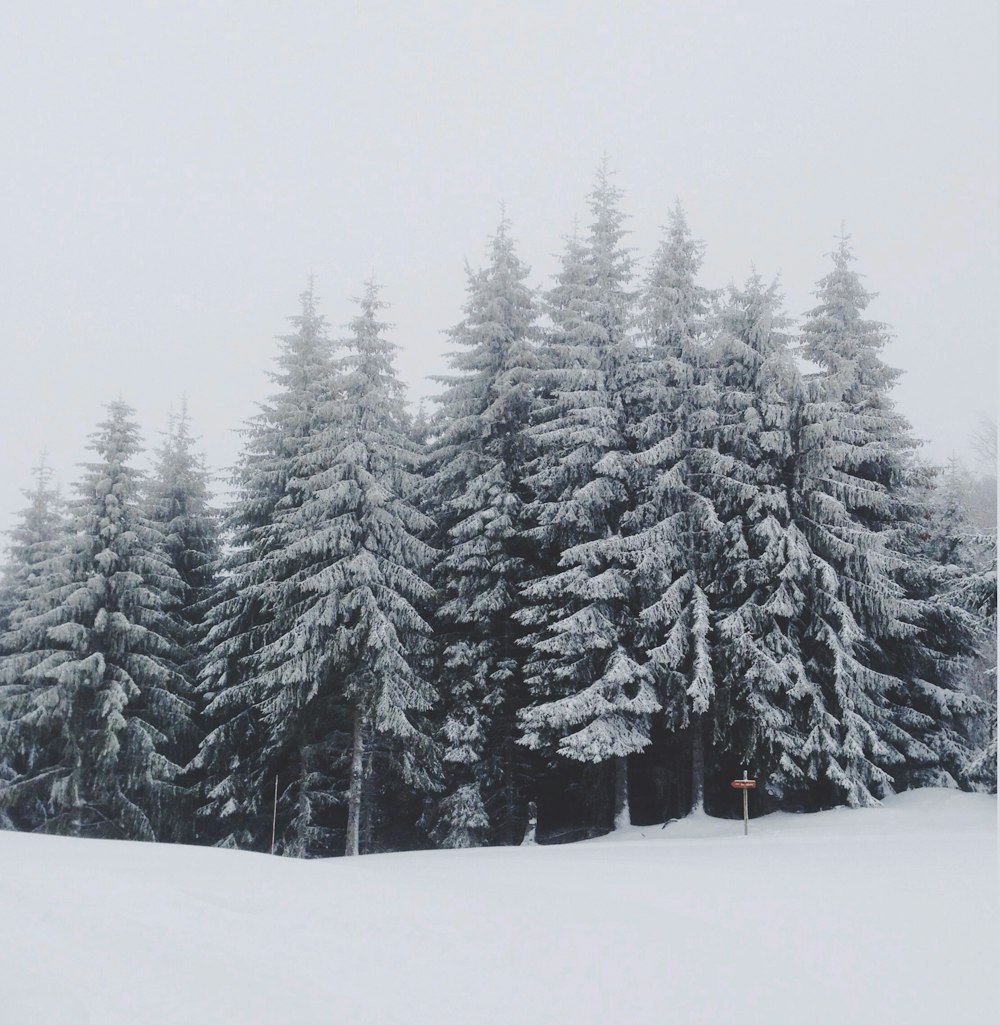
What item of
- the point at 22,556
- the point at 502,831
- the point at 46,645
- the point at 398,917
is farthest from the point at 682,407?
the point at 22,556

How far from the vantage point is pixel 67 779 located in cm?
2284

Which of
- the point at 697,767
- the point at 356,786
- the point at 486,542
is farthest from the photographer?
the point at 486,542

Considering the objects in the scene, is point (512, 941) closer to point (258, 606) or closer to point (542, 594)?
point (542, 594)

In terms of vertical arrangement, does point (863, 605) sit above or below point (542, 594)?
below

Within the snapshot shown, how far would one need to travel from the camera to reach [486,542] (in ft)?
70.2

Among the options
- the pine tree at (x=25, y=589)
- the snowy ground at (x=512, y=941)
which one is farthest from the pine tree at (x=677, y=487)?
the pine tree at (x=25, y=589)

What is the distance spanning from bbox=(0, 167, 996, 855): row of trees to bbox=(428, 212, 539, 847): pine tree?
0.09 meters

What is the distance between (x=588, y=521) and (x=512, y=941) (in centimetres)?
1363

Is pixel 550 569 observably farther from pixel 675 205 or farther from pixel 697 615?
pixel 675 205

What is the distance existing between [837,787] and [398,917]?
1375cm

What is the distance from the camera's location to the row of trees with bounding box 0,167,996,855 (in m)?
19.6

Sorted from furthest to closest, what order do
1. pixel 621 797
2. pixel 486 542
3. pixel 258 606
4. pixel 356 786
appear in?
pixel 258 606, pixel 486 542, pixel 621 797, pixel 356 786

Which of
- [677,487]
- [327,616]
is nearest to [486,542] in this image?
[327,616]

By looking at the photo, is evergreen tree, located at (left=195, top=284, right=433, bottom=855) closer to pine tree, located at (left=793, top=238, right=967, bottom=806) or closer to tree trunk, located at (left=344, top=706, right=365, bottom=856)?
tree trunk, located at (left=344, top=706, right=365, bottom=856)
